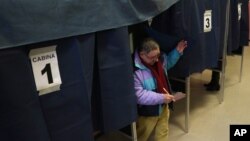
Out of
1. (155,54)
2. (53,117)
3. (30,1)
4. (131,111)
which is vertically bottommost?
(131,111)

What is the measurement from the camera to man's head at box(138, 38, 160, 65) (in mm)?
1850

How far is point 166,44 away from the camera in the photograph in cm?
211

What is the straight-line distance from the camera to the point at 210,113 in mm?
2801

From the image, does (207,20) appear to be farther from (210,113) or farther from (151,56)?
(210,113)

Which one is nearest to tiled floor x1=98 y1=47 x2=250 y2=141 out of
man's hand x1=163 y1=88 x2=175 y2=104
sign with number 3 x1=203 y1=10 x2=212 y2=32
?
→ man's hand x1=163 y1=88 x2=175 y2=104

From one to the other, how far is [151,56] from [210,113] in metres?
1.26

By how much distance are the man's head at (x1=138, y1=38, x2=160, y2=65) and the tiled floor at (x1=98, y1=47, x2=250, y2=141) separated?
76 centimetres

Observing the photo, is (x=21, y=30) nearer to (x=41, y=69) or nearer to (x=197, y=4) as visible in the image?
(x=41, y=69)

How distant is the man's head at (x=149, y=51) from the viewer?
1850mm

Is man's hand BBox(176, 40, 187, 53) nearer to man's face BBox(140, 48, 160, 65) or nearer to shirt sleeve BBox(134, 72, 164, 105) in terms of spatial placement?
man's face BBox(140, 48, 160, 65)

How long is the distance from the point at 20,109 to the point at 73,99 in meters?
0.28

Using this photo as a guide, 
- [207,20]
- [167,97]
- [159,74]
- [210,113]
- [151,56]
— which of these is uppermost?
[207,20]

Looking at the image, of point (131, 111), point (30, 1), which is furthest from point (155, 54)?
point (30, 1)

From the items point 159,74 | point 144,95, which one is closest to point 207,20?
point 159,74
